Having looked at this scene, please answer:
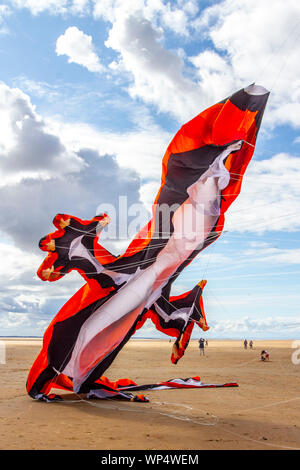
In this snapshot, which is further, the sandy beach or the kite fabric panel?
the kite fabric panel

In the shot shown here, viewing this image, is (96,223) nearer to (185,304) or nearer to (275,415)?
(185,304)

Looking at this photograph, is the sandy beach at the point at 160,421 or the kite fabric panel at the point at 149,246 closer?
the sandy beach at the point at 160,421

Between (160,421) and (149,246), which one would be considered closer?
(160,421)

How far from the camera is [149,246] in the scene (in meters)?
11.7

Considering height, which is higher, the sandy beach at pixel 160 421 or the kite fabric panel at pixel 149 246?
the kite fabric panel at pixel 149 246

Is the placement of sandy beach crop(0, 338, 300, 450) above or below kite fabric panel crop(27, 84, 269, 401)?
below

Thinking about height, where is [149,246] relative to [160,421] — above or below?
above

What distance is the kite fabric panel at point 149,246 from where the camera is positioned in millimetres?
11078

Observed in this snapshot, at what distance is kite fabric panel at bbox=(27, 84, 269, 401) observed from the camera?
1108cm
